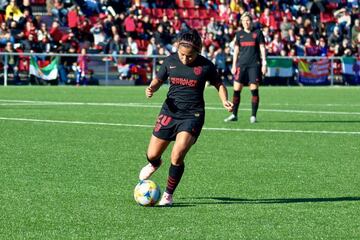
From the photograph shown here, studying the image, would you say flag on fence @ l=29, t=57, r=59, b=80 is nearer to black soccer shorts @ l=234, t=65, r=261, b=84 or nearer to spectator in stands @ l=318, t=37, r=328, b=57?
spectator in stands @ l=318, t=37, r=328, b=57

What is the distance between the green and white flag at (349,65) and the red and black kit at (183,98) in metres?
31.1

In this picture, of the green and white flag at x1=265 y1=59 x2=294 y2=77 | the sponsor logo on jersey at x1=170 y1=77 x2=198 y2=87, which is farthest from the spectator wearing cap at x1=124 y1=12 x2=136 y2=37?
the sponsor logo on jersey at x1=170 y1=77 x2=198 y2=87

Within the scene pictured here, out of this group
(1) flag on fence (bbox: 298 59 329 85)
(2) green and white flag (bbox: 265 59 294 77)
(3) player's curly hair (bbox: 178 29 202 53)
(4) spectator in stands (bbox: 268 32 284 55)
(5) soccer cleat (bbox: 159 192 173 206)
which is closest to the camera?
(5) soccer cleat (bbox: 159 192 173 206)

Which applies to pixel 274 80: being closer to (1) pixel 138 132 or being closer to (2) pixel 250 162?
(1) pixel 138 132

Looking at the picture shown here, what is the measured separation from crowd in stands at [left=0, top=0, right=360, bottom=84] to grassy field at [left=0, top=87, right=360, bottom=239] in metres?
13.1

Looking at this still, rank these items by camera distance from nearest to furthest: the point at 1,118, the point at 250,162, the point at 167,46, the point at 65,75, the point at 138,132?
the point at 250,162 < the point at 138,132 < the point at 1,118 < the point at 65,75 < the point at 167,46

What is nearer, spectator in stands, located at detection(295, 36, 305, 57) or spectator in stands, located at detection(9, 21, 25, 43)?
spectator in stands, located at detection(9, 21, 25, 43)

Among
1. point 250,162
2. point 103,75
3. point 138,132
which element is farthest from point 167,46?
point 250,162

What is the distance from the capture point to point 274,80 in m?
39.5

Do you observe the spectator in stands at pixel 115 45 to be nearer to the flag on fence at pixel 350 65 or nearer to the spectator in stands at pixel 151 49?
the spectator in stands at pixel 151 49

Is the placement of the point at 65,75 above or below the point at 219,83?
below

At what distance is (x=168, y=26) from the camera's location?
39.6m

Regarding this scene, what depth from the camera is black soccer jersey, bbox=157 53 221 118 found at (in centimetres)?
997

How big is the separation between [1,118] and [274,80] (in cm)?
2079
